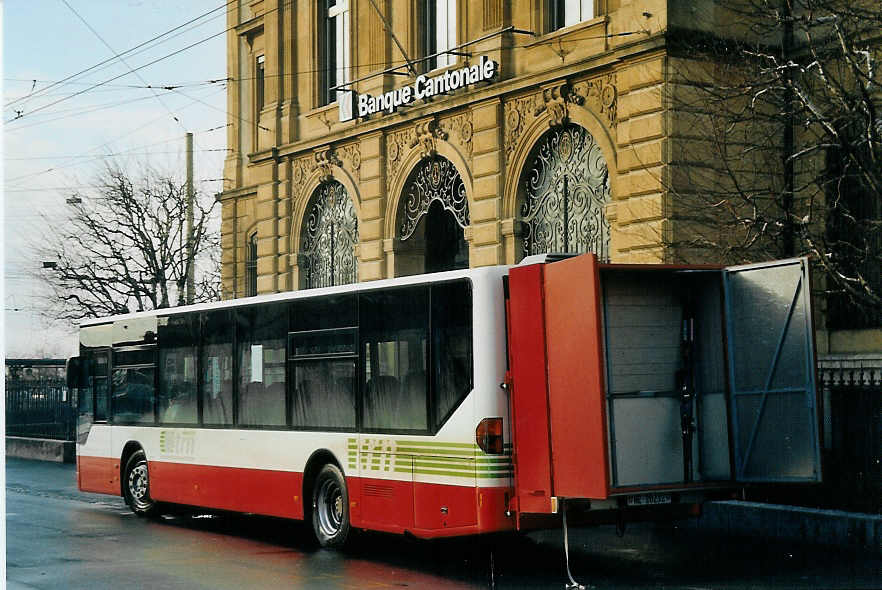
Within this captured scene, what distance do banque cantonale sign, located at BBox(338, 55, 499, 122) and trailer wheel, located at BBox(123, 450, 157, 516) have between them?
10.0 metres

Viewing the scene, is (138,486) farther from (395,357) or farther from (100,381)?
(395,357)

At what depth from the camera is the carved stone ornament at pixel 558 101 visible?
75.7 ft

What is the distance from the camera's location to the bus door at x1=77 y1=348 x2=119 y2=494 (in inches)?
802

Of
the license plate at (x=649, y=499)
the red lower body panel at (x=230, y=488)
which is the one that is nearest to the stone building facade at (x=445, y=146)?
the red lower body panel at (x=230, y=488)

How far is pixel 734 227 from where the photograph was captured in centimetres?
2031

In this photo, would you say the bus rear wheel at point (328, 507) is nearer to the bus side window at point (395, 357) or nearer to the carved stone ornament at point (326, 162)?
the bus side window at point (395, 357)

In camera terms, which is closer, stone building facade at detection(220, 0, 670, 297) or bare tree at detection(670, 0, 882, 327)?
bare tree at detection(670, 0, 882, 327)

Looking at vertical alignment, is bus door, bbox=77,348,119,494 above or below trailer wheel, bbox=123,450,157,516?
above

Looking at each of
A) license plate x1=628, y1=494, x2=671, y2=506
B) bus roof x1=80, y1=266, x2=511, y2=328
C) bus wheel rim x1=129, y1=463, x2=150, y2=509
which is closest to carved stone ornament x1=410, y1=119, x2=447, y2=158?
bus roof x1=80, y1=266, x2=511, y2=328

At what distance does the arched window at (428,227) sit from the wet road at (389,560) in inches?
428

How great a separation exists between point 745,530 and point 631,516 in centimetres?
370

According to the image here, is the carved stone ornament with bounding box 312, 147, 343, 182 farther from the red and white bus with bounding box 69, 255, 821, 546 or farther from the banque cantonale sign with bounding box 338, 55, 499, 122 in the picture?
the red and white bus with bounding box 69, 255, 821, 546

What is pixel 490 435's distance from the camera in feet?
40.6

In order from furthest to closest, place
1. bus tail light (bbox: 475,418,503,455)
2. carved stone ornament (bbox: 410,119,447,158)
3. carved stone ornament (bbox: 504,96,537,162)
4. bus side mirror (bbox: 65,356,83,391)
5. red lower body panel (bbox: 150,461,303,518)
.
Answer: carved stone ornament (bbox: 410,119,447,158)
carved stone ornament (bbox: 504,96,537,162)
bus side mirror (bbox: 65,356,83,391)
red lower body panel (bbox: 150,461,303,518)
bus tail light (bbox: 475,418,503,455)
